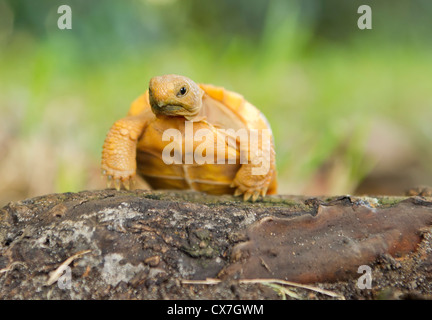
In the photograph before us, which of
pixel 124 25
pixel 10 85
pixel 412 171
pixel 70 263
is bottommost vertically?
pixel 412 171

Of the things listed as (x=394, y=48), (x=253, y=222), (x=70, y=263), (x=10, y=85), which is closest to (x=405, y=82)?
(x=394, y=48)

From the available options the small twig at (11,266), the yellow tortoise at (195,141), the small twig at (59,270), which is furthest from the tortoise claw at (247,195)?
the small twig at (11,266)

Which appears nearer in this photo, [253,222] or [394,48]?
[253,222]

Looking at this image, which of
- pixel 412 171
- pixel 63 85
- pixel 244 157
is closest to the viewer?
pixel 244 157

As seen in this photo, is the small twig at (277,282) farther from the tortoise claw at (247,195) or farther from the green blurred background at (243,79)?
the green blurred background at (243,79)

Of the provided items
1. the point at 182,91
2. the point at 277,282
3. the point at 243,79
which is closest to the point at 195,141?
the point at 182,91

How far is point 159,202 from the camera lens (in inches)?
70.4

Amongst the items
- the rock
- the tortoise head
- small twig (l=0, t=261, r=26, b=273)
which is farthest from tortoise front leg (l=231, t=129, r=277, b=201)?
small twig (l=0, t=261, r=26, b=273)

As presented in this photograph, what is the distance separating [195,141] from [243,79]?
3.58m

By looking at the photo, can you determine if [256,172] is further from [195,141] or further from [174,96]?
[174,96]

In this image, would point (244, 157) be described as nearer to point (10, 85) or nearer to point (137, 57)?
point (10, 85)

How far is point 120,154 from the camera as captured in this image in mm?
2416

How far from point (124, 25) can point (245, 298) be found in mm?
5909

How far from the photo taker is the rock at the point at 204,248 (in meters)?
1.46
